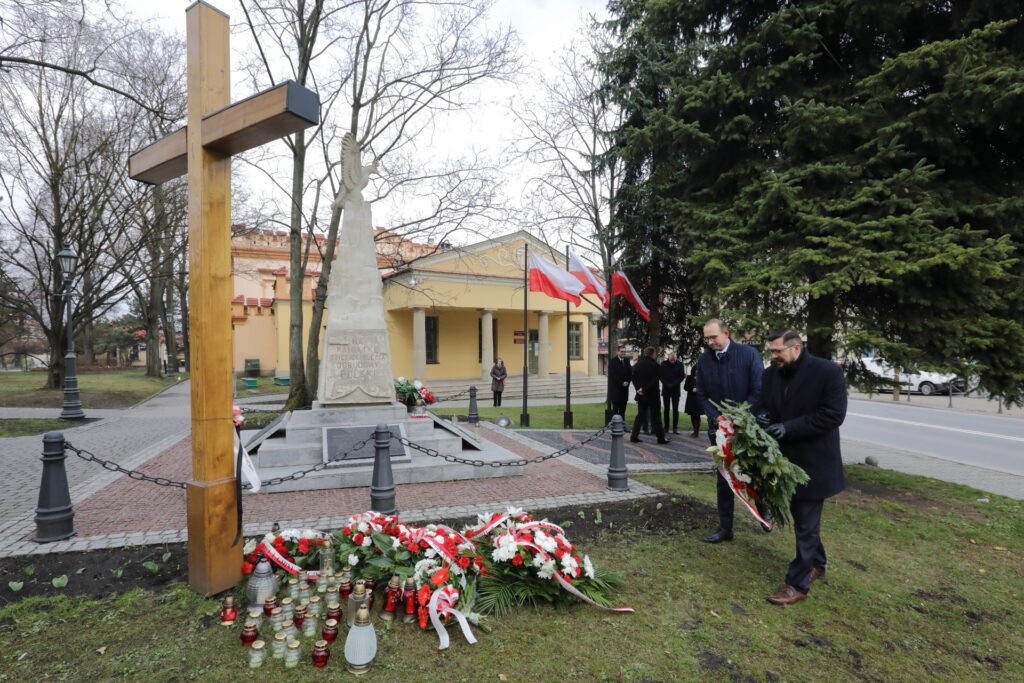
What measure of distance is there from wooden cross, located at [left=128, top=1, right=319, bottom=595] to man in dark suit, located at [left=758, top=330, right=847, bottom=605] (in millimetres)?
4122

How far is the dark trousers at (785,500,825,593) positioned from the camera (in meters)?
3.89

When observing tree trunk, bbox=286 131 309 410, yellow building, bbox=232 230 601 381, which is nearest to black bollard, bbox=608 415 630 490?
tree trunk, bbox=286 131 309 410

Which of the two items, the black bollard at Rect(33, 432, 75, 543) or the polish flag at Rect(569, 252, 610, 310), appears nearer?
the black bollard at Rect(33, 432, 75, 543)

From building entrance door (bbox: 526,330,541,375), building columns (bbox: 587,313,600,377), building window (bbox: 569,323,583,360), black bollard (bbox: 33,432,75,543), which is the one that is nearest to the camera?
black bollard (bbox: 33,432,75,543)

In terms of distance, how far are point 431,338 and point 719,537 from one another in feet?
77.6

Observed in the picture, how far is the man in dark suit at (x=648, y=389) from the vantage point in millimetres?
10344

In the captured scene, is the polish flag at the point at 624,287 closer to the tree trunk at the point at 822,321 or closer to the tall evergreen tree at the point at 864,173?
the tall evergreen tree at the point at 864,173

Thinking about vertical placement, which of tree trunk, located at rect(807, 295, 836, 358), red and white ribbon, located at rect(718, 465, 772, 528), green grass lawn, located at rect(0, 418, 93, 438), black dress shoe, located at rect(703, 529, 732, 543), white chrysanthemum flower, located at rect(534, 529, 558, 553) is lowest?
black dress shoe, located at rect(703, 529, 732, 543)

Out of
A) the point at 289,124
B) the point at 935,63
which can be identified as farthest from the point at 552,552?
the point at 935,63

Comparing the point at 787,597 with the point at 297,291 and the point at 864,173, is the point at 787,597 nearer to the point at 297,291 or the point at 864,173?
the point at 864,173

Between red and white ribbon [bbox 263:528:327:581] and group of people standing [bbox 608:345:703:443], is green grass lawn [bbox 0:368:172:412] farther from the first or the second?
red and white ribbon [bbox 263:528:327:581]

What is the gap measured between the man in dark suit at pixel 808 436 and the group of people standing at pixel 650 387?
19.6ft

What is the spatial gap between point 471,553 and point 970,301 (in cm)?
660

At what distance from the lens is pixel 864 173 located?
686 cm
